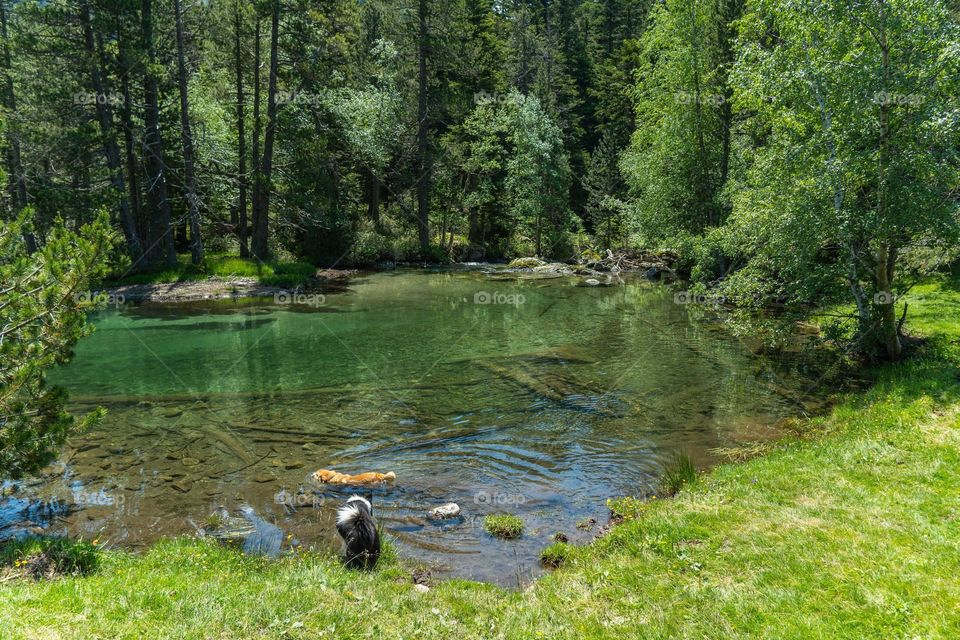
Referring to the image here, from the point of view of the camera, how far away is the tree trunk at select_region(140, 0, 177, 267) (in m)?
27.4

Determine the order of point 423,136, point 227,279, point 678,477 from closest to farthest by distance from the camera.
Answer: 1. point 678,477
2. point 227,279
3. point 423,136

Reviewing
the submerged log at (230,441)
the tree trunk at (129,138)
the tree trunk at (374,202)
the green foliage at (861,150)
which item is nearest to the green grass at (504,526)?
the submerged log at (230,441)

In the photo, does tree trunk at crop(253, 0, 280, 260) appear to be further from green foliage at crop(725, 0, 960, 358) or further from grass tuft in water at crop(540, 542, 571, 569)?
grass tuft in water at crop(540, 542, 571, 569)

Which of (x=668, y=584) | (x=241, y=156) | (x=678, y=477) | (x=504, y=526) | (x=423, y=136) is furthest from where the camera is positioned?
(x=423, y=136)

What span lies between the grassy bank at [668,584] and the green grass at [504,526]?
969 millimetres

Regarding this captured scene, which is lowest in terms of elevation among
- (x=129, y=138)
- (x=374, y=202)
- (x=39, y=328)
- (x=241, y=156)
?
(x=39, y=328)

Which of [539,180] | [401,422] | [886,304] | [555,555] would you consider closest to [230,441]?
[401,422]

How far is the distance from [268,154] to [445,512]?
89.3ft

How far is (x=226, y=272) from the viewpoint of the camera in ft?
96.4

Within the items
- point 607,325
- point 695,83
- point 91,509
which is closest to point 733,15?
point 695,83

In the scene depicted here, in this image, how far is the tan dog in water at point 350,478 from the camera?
9.09 meters

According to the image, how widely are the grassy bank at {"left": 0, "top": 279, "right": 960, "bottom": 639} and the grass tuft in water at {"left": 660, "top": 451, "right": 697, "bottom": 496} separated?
51cm

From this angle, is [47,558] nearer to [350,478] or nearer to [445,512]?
[350,478]

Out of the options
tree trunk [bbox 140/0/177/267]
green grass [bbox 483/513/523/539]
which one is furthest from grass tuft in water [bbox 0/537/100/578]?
tree trunk [bbox 140/0/177/267]
